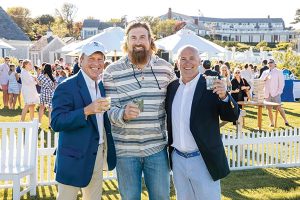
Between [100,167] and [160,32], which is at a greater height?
[160,32]

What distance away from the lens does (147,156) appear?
4.02 meters

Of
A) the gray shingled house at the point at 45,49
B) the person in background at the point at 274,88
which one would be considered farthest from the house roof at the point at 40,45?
the person in background at the point at 274,88

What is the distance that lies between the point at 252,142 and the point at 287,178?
3.03 ft

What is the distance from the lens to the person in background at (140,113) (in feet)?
13.0

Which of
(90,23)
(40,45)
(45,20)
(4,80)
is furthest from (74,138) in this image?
(90,23)

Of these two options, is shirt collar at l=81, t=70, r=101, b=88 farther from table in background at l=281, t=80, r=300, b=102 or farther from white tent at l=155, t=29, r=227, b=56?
table in background at l=281, t=80, r=300, b=102

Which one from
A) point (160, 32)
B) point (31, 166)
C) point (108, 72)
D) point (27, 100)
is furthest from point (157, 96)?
point (160, 32)

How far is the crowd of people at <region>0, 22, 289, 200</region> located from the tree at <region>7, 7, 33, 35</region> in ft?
243

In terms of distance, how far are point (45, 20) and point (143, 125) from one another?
82.8 m

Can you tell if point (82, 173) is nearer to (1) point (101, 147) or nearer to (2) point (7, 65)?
(1) point (101, 147)

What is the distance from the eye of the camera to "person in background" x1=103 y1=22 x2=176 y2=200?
396 centimetres

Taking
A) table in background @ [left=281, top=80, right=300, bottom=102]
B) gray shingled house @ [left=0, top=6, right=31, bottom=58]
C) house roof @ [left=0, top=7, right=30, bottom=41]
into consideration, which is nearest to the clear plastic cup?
table in background @ [left=281, top=80, right=300, bottom=102]

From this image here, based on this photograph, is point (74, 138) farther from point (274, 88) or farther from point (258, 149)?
point (274, 88)

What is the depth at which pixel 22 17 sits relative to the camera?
75.6m
